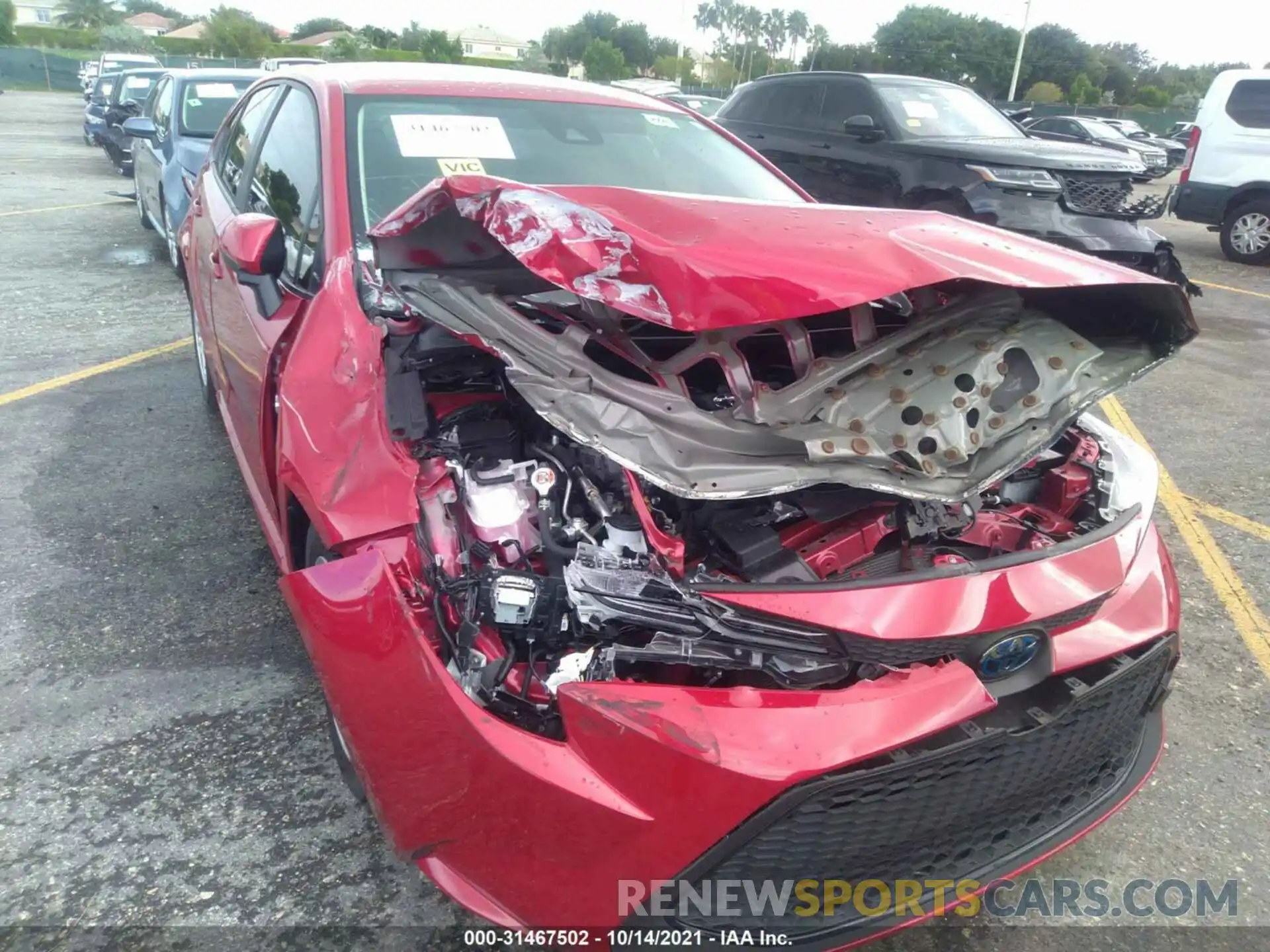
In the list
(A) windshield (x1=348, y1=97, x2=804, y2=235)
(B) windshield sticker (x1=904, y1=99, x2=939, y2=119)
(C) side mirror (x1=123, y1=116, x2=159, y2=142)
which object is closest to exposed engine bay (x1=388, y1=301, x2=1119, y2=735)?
(A) windshield (x1=348, y1=97, x2=804, y2=235)

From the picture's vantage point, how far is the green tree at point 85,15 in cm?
7369

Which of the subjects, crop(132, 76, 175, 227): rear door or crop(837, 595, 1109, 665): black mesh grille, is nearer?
crop(837, 595, 1109, 665): black mesh grille

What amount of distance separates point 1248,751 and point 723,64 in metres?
69.9

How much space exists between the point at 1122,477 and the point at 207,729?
8.43ft

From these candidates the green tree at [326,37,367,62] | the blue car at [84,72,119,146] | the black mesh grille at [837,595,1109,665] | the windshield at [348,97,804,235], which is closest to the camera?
the black mesh grille at [837,595,1109,665]

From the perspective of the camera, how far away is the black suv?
698 centimetres

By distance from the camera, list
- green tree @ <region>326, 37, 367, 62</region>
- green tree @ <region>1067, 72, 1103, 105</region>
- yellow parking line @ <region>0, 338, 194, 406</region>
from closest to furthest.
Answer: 1. yellow parking line @ <region>0, 338, 194, 406</region>
2. green tree @ <region>1067, 72, 1103, 105</region>
3. green tree @ <region>326, 37, 367, 62</region>

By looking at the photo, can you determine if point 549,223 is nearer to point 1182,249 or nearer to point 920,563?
point 920,563

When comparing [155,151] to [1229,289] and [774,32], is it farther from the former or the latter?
[774,32]

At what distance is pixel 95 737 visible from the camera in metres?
2.47

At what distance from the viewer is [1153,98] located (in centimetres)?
4656

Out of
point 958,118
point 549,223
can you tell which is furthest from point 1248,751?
point 958,118

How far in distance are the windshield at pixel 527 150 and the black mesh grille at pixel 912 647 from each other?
1731 mm

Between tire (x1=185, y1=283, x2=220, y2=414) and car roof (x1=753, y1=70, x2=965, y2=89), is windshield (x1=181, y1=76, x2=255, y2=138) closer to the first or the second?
tire (x1=185, y1=283, x2=220, y2=414)
